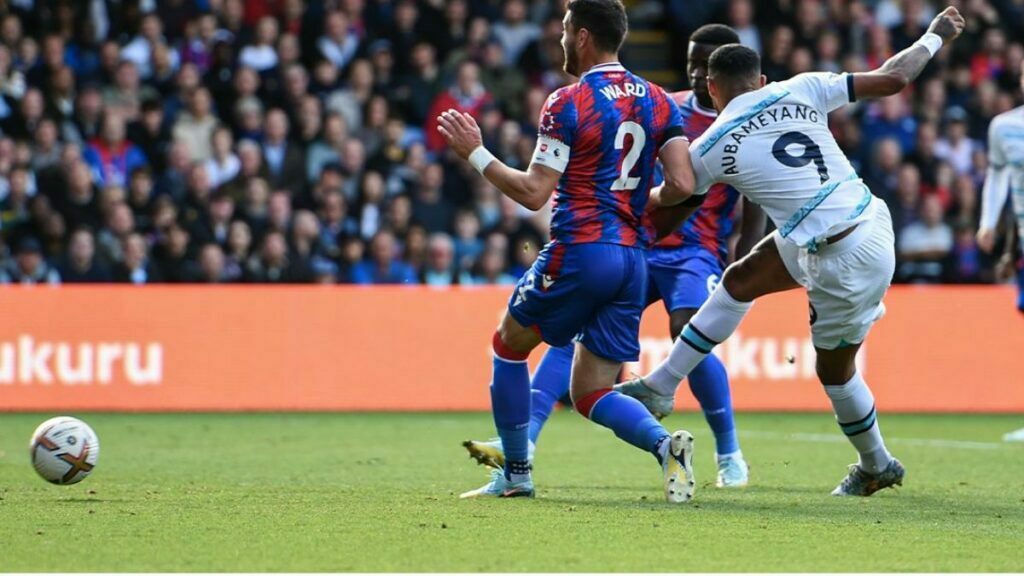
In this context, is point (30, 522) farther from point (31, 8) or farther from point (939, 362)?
point (31, 8)

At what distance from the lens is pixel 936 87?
1903 centimetres

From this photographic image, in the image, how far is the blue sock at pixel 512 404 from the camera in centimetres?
773

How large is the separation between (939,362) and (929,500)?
25.6 ft

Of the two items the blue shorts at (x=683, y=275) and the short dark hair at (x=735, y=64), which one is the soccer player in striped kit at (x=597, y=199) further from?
the blue shorts at (x=683, y=275)

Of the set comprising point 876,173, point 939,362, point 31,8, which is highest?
point 31,8

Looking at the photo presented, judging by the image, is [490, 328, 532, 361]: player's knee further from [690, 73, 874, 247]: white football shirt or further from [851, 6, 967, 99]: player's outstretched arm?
[851, 6, 967, 99]: player's outstretched arm

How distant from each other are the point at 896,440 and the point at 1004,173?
83.9 inches

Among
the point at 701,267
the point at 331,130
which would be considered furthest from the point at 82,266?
the point at 701,267

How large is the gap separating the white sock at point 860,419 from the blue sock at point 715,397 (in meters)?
1.01

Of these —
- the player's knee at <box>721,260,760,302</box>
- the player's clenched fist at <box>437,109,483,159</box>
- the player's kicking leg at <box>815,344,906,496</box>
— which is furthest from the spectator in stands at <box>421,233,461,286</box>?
the player's clenched fist at <box>437,109,483,159</box>

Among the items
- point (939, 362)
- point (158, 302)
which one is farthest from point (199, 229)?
point (939, 362)

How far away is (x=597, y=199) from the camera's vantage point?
7422mm

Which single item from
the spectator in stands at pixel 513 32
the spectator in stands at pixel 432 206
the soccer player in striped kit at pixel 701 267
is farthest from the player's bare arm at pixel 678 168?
the spectator in stands at pixel 513 32

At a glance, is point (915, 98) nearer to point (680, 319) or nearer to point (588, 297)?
point (680, 319)
